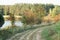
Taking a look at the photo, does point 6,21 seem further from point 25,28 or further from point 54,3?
point 54,3

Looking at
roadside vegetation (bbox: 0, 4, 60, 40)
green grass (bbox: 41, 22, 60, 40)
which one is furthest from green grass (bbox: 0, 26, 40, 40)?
green grass (bbox: 41, 22, 60, 40)

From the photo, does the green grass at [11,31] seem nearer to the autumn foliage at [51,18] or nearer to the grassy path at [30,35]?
the grassy path at [30,35]

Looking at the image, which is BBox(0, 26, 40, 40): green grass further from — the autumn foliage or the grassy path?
the autumn foliage

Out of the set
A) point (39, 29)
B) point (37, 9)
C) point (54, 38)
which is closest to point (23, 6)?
point (37, 9)

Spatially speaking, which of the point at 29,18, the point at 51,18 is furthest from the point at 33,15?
the point at 51,18

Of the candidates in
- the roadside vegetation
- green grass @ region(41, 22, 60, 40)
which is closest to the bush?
the roadside vegetation

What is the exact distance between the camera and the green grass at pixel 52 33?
3.77ft

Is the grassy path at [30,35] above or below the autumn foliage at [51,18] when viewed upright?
below

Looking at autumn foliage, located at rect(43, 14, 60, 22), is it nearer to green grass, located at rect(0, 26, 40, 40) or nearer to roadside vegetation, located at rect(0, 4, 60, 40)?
roadside vegetation, located at rect(0, 4, 60, 40)

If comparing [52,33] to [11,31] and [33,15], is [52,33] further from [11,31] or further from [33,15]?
[11,31]

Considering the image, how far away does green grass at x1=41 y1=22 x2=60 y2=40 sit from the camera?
45.2 inches

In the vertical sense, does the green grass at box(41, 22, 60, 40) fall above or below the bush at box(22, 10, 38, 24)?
below

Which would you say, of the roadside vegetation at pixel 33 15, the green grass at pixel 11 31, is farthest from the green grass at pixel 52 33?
the green grass at pixel 11 31

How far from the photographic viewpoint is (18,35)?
1.16 metres
